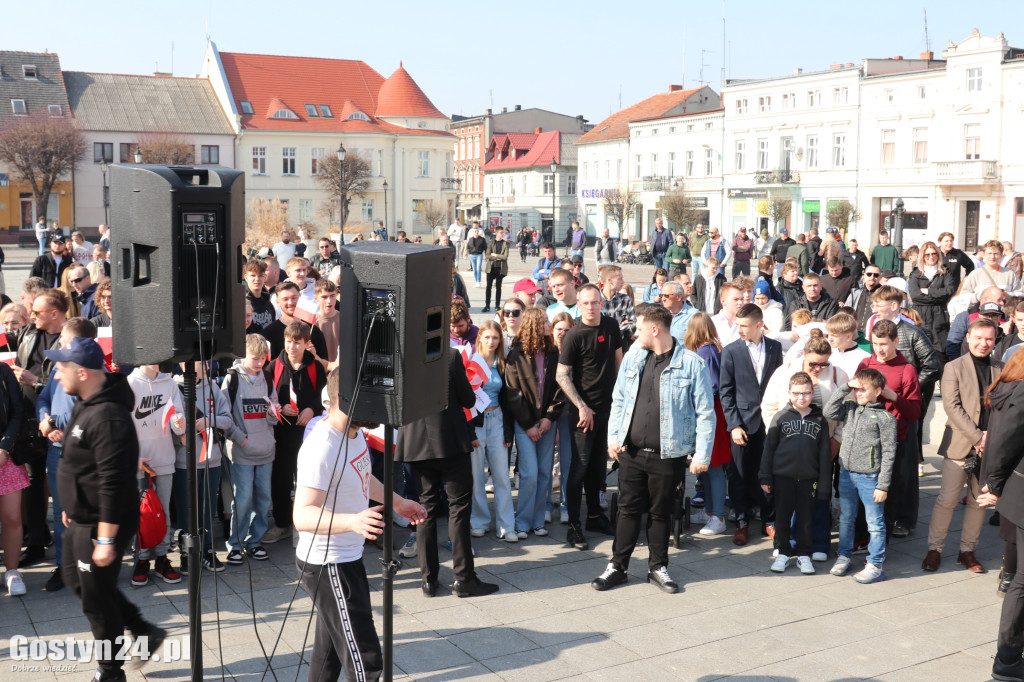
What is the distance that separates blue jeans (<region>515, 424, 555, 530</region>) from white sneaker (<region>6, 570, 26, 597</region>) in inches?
136

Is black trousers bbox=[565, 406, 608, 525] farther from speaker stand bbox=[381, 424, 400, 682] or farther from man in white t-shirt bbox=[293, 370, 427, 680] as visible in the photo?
speaker stand bbox=[381, 424, 400, 682]

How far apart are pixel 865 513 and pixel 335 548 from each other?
14.2 ft

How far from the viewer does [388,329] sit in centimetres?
411

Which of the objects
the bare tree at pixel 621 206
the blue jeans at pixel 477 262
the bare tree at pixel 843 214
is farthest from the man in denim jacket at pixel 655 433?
the bare tree at pixel 621 206

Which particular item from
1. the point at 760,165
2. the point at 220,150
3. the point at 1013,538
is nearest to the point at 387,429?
the point at 1013,538

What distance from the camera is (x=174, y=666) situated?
5352 mm

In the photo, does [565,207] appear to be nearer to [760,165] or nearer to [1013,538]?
[760,165]

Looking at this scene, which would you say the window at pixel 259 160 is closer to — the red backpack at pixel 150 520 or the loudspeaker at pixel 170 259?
the red backpack at pixel 150 520

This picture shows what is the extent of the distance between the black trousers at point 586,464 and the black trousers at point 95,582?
11.5ft

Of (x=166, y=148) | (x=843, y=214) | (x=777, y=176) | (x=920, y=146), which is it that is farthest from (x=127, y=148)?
(x=920, y=146)

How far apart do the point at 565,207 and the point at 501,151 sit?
9.35 m

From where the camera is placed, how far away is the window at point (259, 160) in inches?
2539

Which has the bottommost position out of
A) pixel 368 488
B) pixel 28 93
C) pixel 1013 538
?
pixel 1013 538

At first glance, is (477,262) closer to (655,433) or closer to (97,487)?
(655,433)
